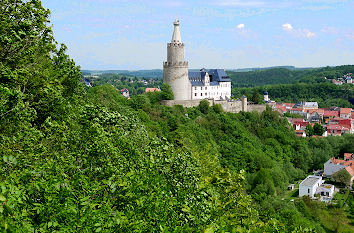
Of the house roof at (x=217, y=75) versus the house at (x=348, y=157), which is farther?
the house at (x=348, y=157)

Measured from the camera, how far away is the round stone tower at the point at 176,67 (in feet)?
168

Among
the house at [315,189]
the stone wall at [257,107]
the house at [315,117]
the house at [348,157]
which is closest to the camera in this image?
the house at [315,189]

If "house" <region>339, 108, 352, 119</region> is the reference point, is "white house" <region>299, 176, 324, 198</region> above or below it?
below

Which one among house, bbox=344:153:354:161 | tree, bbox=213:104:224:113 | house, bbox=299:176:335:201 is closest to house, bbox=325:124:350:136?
house, bbox=344:153:354:161

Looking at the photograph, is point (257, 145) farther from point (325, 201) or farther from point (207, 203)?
point (207, 203)

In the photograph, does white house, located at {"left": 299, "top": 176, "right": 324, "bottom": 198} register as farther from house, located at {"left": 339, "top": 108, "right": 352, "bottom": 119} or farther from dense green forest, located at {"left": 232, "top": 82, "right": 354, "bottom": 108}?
dense green forest, located at {"left": 232, "top": 82, "right": 354, "bottom": 108}

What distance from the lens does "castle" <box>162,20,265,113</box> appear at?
51.3 m

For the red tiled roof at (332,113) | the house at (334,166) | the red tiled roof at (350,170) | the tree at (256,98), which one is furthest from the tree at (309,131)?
the red tiled roof at (332,113)

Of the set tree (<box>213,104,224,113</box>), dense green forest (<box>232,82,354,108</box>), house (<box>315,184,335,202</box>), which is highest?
tree (<box>213,104,224,113</box>)

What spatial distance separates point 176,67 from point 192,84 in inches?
196

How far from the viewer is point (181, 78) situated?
170 feet

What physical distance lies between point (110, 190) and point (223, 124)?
42.0 meters

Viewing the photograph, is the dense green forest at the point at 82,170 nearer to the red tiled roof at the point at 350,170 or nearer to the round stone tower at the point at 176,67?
the round stone tower at the point at 176,67

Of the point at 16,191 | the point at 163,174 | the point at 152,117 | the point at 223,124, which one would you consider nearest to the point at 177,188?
the point at 163,174
